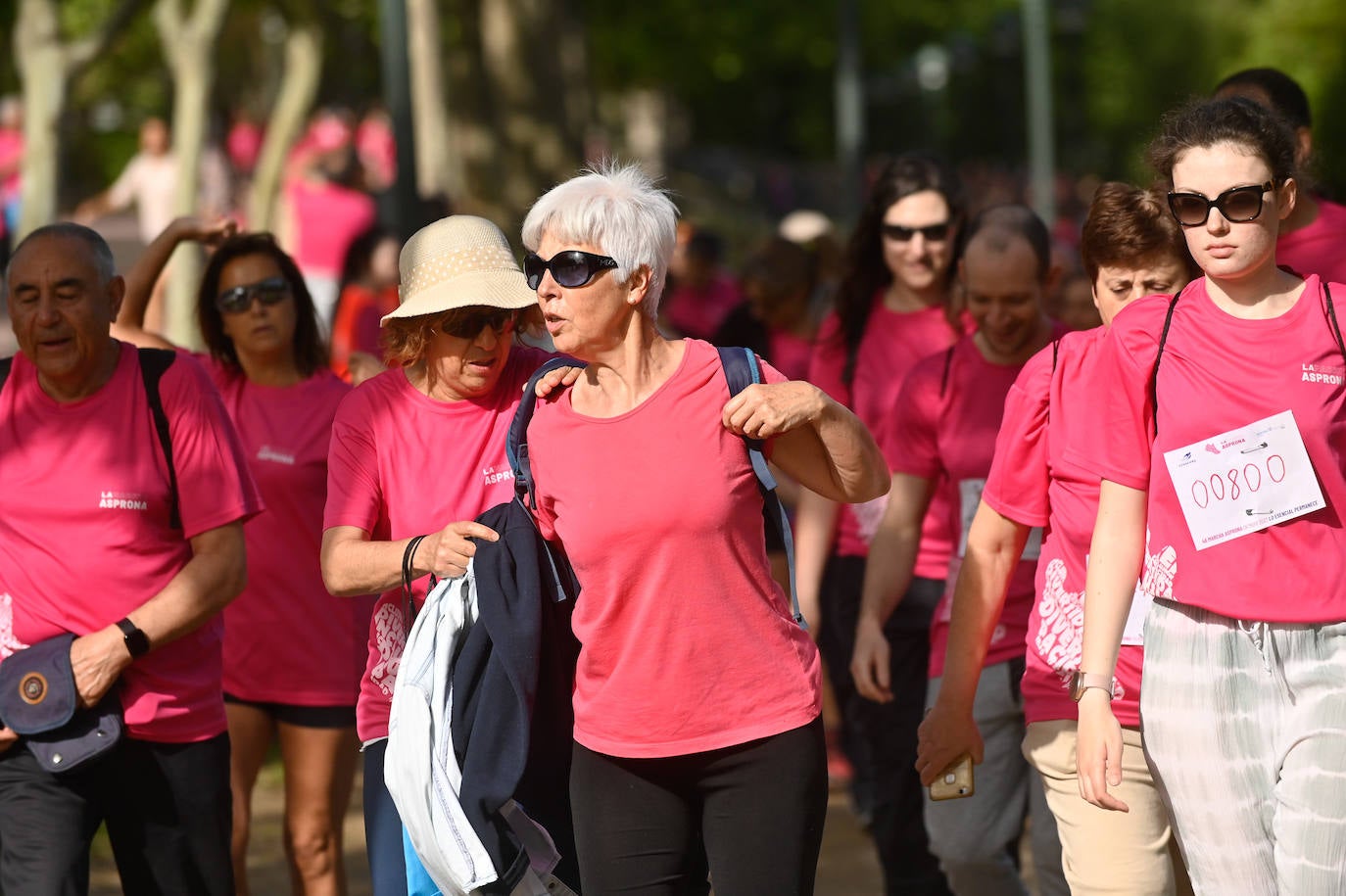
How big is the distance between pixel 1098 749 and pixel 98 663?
7.66 ft

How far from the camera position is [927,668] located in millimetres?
6035

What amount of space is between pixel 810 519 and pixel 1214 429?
2.87 meters

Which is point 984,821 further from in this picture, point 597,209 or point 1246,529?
point 597,209

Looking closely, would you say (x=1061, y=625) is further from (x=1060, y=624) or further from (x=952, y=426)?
(x=952, y=426)

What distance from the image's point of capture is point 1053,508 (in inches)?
178

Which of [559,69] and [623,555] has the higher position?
[559,69]

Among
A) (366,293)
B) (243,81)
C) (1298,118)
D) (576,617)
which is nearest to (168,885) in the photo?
(576,617)

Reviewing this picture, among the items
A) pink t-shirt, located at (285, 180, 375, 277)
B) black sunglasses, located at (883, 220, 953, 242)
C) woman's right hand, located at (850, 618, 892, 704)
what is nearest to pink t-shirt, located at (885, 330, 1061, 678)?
woman's right hand, located at (850, 618, 892, 704)

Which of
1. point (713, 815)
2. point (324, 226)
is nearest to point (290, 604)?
point (713, 815)

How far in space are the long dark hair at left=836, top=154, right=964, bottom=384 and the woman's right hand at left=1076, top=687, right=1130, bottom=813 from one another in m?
2.75

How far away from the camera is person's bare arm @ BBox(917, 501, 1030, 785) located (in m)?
4.45

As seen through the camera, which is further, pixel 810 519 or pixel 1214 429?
pixel 810 519

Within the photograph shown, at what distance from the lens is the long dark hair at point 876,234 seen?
6531mm

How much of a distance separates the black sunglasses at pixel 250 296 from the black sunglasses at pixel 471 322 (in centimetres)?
→ 171
